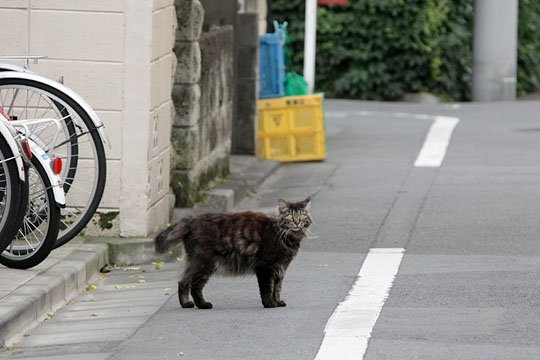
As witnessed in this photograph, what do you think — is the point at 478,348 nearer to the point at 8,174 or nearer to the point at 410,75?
the point at 8,174

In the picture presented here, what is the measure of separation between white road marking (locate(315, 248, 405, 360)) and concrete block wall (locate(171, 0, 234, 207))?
2132mm

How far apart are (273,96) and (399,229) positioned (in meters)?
6.24

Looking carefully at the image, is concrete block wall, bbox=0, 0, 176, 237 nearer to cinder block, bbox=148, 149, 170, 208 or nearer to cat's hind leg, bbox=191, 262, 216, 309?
cinder block, bbox=148, 149, 170, 208

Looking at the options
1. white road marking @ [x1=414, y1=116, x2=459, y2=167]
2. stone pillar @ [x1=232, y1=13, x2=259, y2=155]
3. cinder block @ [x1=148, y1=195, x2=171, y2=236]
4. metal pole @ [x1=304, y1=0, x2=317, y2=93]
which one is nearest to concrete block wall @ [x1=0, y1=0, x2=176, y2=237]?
cinder block @ [x1=148, y1=195, x2=171, y2=236]

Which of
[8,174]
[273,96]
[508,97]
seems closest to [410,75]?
[508,97]

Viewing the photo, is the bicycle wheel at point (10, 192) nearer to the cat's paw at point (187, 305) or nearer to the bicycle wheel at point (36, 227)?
the bicycle wheel at point (36, 227)

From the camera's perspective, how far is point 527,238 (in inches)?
441

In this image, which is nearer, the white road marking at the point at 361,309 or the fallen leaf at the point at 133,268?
the white road marking at the point at 361,309

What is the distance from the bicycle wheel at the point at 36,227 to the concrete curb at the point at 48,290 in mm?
158

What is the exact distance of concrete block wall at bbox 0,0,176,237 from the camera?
10156 mm

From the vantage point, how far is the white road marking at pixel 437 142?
16641 millimetres

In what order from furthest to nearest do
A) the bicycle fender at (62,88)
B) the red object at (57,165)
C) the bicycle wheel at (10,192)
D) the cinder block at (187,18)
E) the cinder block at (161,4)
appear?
the cinder block at (187,18) < the cinder block at (161,4) < the red object at (57,165) < the bicycle fender at (62,88) < the bicycle wheel at (10,192)

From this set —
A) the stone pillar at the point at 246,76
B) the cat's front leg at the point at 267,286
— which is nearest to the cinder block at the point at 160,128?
the cat's front leg at the point at 267,286

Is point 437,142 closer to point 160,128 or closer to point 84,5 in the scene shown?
point 160,128
